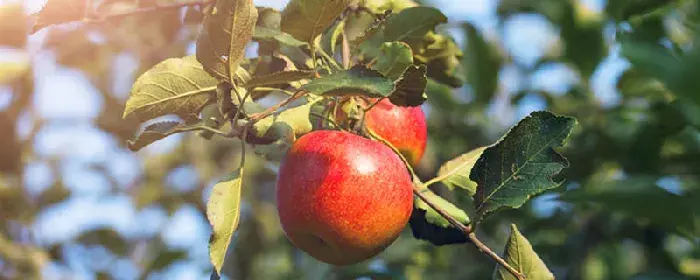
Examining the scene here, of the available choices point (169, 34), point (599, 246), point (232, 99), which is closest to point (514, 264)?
point (232, 99)

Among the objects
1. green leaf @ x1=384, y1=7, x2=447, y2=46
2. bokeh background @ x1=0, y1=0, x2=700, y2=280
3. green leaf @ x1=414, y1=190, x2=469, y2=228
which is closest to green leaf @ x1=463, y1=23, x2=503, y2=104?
bokeh background @ x1=0, y1=0, x2=700, y2=280

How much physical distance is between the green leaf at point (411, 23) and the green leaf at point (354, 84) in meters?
0.24

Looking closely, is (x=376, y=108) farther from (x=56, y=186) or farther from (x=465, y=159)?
(x=56, y=186)

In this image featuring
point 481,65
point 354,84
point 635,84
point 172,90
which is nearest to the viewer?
point 354,84

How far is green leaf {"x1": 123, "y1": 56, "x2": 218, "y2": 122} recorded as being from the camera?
930mm

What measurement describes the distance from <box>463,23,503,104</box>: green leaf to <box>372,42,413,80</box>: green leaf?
1386 millimetres

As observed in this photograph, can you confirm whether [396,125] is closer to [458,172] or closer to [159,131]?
[458,172]

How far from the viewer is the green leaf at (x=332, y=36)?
1.08m

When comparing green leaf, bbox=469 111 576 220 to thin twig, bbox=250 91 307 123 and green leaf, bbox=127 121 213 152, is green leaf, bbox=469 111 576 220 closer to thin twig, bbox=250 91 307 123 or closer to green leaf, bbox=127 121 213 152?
thin twig, bbox=250 91 307 123

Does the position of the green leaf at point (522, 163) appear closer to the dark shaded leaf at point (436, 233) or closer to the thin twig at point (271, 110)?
the dark shaded leaf at point (436, 233)

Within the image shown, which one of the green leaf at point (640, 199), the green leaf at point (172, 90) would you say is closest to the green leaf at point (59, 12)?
the green leaf at point (172, 90)

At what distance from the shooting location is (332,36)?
1.08 metres

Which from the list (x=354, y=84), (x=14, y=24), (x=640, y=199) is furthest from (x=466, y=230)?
(x=14, y=24)

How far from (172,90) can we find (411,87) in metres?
0.28
